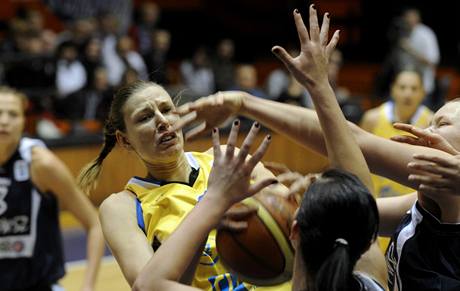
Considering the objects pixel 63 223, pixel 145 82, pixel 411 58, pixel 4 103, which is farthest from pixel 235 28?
pixel 145 82

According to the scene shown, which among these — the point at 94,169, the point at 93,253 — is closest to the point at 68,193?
the point at 93,253

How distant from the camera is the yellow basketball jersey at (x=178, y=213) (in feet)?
9.79

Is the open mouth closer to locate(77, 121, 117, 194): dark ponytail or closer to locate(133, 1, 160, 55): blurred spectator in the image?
locate(77, 121, 117, 194): dark ponytail

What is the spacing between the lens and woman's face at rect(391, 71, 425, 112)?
645cm

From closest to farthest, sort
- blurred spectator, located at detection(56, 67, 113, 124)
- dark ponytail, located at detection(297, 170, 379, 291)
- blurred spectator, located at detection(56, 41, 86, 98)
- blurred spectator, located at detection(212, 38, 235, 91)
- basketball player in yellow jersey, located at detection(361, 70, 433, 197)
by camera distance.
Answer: dark ponytail, located at detection(297, 170, 379, 291) → basketball player in yellow jersey, located at detection(361, 70, 433, 197) → blurred spectator, located at detection(56, 67, 113, 124) → blurred spectator, located at detection(56, 41, 86, 98) → blurred spectator, located at detection(212, 38, 235, 91)

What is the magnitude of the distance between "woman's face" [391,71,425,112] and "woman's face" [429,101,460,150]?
3.77 metres

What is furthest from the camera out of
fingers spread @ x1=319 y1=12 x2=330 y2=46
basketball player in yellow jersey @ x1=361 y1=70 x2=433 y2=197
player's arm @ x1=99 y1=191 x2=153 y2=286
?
basketball player in yellow jersey @ x1=361 y1=70 x2=433 y2=197

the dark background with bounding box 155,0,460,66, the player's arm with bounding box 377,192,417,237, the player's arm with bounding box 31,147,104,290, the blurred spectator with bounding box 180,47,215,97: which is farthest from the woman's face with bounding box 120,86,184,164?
the dark background with bounding box 155,0,460,66

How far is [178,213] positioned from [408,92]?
379 cm

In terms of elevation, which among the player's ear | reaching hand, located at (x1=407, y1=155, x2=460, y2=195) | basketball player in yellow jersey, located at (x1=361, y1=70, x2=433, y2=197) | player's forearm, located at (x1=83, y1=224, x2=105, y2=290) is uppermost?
reaching hand, located at (x1=407, y1=155, x2=460, y2=195)

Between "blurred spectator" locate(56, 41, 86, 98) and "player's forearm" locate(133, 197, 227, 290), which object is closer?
"player's forearm" locate(133, 197, 227, 290)

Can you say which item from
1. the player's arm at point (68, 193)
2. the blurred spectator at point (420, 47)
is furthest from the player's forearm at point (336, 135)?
the blurred spectator at point (420, 47)

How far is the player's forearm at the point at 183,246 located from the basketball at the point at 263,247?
0.10 m

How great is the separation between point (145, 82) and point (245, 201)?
0.99m
